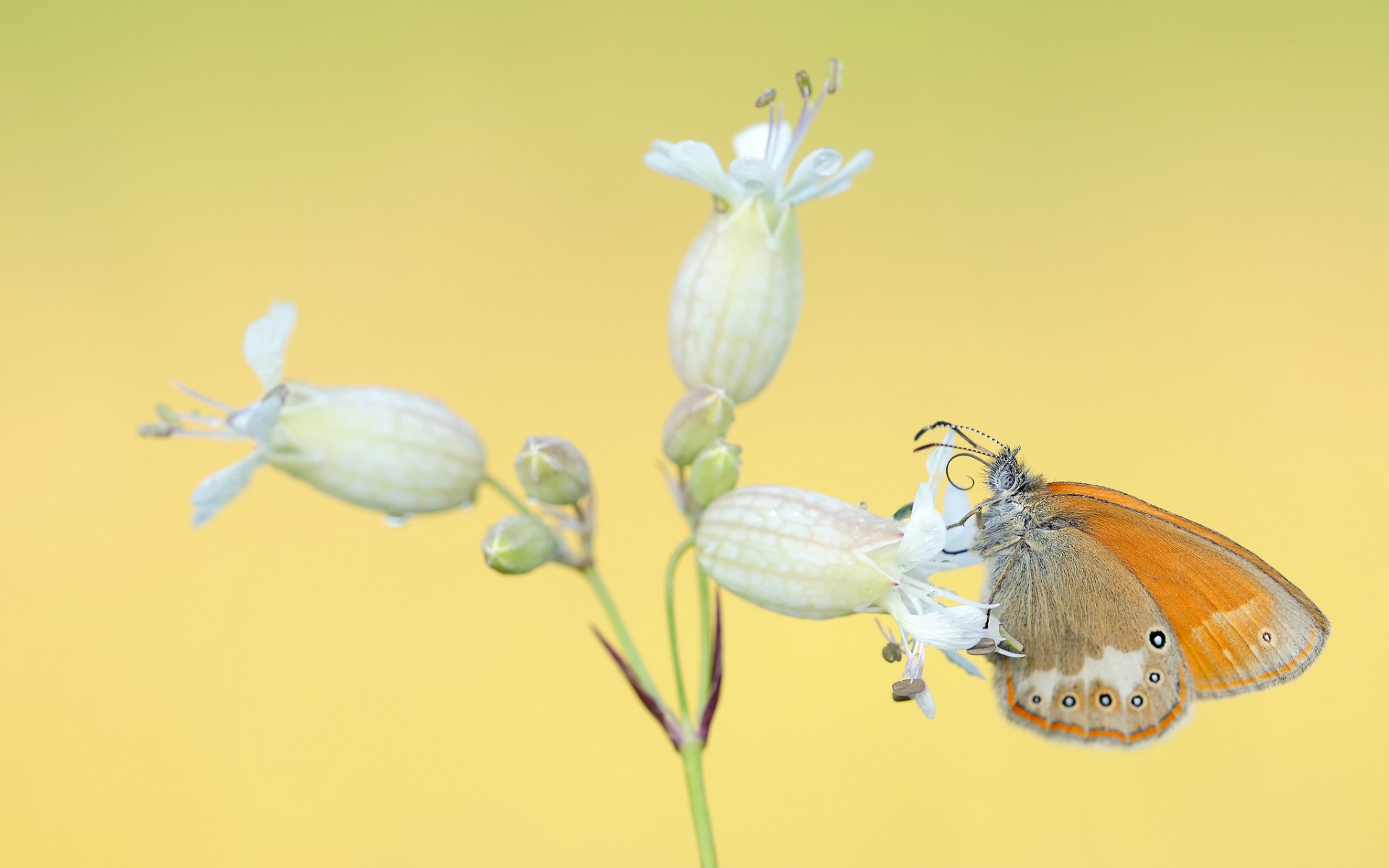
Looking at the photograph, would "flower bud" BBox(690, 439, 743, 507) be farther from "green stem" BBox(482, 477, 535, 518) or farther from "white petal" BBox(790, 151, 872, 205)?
"white petal" BBox(790, 151, 872, 205)

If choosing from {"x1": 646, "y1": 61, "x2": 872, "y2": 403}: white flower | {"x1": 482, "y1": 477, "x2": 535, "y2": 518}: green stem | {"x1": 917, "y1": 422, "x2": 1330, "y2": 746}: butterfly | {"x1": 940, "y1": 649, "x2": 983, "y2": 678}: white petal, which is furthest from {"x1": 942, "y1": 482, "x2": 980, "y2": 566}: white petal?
{"x1": 482, "y1": 477, "x2": 535, "y2": 518}: green stem

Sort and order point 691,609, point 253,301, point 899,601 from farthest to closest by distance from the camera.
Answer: point 253,301 → point 691,609 → point 899,601

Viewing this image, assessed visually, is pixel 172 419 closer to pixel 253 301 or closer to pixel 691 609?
pixel 691 609

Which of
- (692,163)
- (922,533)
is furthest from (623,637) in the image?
(692,163)

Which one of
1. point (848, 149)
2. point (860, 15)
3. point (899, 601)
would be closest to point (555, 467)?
point (899, 601)

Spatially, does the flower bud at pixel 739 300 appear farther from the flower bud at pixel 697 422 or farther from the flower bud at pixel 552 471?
the flower bud at pixel 552 471

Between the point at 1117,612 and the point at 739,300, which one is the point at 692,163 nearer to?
the point at 739,300
